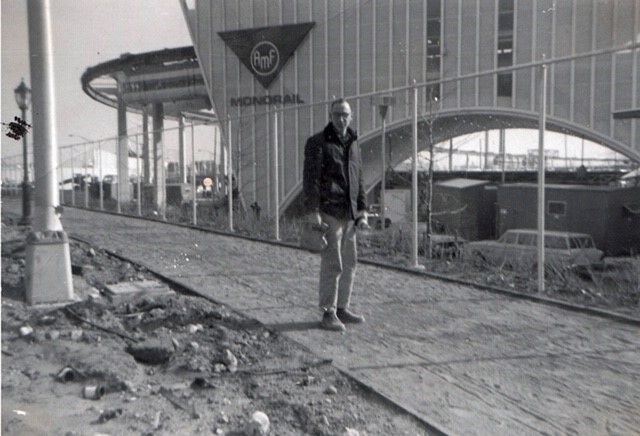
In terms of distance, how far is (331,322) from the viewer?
17.7 ft

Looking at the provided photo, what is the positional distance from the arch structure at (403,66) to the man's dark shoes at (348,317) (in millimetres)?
14780

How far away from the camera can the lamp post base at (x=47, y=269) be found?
586cm

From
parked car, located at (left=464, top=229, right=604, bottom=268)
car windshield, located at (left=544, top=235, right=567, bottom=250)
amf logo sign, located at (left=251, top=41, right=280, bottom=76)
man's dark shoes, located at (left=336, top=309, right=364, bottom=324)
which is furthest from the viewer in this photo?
amf logo sign, located at (left=251, top=41, right=280, bottom=76)

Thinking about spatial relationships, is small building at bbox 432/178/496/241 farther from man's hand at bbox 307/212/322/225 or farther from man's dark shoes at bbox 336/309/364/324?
man's hand at bbox 307/212/322/225

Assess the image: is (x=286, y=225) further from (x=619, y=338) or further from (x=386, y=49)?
(x=386, y=49)

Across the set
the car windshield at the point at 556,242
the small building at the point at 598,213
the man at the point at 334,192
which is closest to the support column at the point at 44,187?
the man at the point at 334,192

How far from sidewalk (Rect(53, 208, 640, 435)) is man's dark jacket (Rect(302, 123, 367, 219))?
1006mm

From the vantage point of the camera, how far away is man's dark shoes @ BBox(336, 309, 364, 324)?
222 inches

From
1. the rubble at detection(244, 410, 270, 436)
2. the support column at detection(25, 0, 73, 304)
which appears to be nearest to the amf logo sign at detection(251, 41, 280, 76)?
the support column at detection(25, 0, 73, 304)

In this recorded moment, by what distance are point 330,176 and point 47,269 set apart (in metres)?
2.72

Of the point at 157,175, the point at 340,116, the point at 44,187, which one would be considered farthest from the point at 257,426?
the point at 157,175

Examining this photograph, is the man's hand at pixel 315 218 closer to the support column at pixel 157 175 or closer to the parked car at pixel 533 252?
the parked car at pixel 533 252

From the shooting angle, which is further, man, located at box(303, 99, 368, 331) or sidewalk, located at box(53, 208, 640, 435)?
man, located at box(303, 99, 368, 331)

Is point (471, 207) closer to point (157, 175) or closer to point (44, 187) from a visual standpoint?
point (157, 175)
